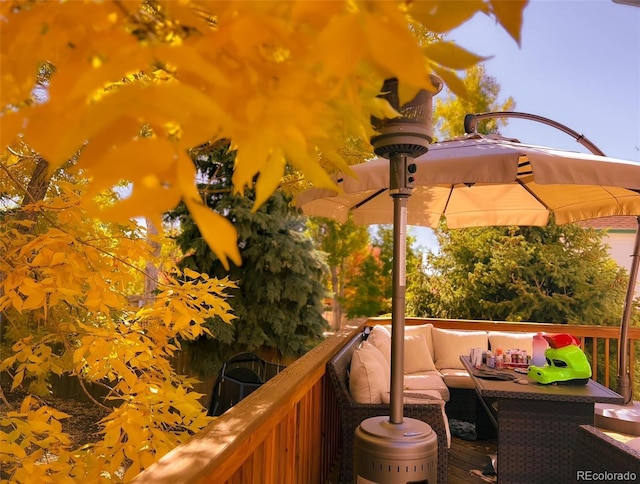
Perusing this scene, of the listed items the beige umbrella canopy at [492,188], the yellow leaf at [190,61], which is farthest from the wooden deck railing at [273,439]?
the yellow leaf at [190,61]

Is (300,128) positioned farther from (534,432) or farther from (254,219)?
(254,219)

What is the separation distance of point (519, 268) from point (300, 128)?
27.8 feet

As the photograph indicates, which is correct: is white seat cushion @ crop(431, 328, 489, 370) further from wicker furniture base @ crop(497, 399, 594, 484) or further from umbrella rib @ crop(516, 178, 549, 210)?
wicker furniture base @ crop(497, 399, 594, 484)

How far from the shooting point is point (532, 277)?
27.0 feet

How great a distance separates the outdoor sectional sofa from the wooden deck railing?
0.17m

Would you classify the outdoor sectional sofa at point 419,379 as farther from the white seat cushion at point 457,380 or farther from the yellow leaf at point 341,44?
the yellow leaf at point 341,44

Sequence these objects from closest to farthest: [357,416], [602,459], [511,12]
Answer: [511,12]
[602,459]
[357,416]

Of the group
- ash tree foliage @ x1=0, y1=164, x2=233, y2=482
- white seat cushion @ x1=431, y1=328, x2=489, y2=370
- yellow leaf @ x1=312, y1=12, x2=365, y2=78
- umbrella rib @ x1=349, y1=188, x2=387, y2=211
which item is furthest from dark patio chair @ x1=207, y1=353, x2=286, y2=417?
yellow leaf @ x1=312, y1=12, x2=365, y2=78

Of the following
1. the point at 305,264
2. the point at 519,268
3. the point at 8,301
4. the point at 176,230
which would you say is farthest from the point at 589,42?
the point at 8,301

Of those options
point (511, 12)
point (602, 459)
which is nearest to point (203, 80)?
point (511, 12)

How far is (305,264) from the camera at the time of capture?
8625 mm

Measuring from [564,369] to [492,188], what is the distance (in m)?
1.86

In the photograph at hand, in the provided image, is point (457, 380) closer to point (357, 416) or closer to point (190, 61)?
point (357, 416)

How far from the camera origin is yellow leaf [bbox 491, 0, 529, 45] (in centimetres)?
56
